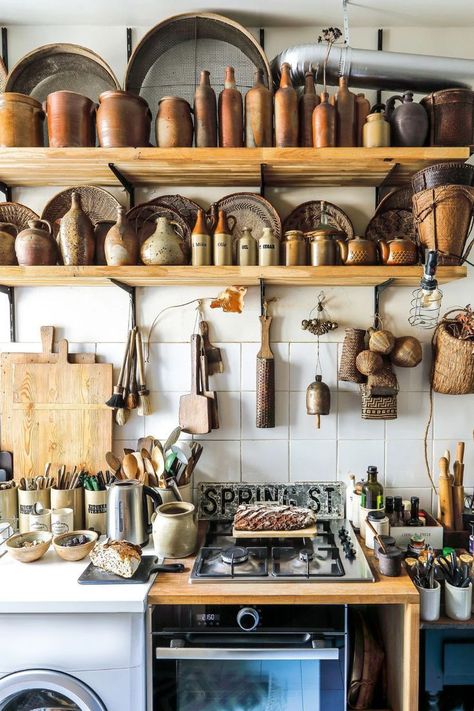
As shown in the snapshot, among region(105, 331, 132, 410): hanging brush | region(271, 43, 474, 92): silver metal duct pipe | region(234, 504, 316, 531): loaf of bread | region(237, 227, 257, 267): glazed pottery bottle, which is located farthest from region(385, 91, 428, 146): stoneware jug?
region(234, 504, 316, 531): loaf of bread

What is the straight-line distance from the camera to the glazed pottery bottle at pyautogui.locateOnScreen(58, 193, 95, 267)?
155 cm

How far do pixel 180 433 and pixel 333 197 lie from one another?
1099 mm

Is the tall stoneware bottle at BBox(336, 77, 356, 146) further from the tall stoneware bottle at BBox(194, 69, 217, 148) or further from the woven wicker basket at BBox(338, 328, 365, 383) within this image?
the woven wicker basket at BBox(338, 328, 365, 383)

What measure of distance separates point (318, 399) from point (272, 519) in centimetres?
46

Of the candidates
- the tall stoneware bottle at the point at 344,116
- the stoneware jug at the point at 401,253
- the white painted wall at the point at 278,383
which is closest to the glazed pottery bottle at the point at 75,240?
the white painted wall at the point at 278,383

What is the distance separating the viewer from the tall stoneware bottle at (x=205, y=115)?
1547mm

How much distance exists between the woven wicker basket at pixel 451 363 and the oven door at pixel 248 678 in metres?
0.96

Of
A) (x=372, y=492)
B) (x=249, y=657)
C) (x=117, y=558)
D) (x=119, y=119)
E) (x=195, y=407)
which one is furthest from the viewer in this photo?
(x=195, y=407)

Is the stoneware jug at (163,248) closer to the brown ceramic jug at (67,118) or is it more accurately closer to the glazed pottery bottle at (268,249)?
the glazed pottery bottle at (268,249)

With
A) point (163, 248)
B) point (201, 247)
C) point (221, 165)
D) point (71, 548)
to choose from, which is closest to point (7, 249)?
point (163, 248)

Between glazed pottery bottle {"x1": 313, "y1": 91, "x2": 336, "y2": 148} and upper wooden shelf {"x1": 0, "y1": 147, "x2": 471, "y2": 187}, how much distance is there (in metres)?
0.06

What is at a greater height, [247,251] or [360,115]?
[360,115]

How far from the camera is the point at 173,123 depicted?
1523mm

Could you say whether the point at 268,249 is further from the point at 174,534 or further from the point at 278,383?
the point at 174,534
